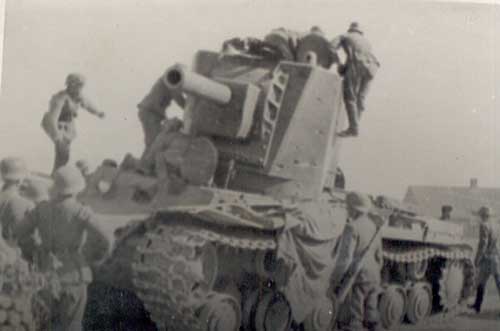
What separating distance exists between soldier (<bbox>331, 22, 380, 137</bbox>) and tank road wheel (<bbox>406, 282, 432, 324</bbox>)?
1.13 m

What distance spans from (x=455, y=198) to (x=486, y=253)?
1.45 feet

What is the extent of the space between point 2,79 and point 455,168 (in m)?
2.47

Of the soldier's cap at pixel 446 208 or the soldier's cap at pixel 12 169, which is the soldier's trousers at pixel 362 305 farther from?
the soldier's cap at pixel 12 169

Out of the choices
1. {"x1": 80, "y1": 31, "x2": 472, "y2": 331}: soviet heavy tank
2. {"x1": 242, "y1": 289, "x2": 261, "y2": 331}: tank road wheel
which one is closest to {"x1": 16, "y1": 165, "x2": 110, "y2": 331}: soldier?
{"x1": 80, "y1": 31, "x2": 472, "y2": 331}: soviet heavy tank

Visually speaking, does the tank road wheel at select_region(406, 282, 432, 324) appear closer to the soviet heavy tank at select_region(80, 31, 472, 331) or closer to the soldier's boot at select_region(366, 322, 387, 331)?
the soviet heavy tank at select_region(80, 31, 472, 331)

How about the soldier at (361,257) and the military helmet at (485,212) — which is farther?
the military helmet at (485,212)

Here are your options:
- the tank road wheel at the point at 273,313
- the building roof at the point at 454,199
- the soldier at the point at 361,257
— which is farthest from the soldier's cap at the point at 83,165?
the building roof at the point at 454,199

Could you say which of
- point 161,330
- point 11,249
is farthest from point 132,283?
point 11,249

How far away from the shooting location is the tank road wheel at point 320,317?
4391mm

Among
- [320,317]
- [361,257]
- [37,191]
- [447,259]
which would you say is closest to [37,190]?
[37,191]

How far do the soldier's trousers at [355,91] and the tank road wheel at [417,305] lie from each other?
3.84 feet

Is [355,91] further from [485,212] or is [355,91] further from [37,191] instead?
[37,191]

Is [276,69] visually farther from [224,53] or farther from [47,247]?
[47,247]

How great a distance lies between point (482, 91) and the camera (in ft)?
14.9
